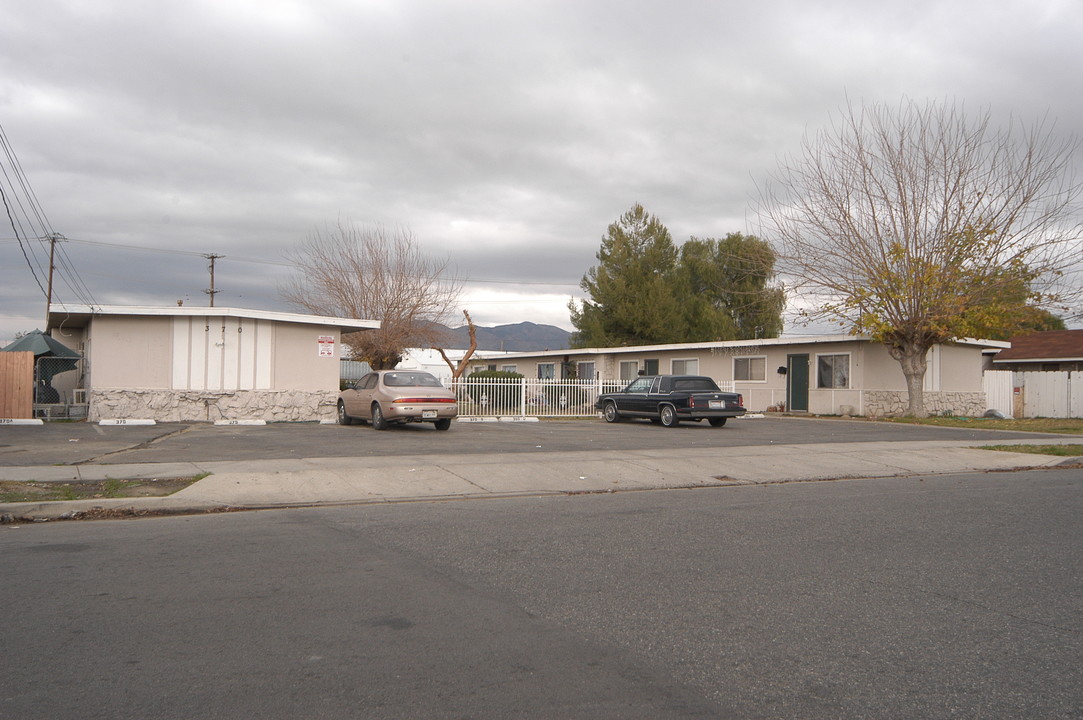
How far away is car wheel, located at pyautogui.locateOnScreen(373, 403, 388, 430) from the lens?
68.9 ft

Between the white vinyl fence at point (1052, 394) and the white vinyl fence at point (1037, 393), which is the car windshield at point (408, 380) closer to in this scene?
the white vinyl fence at point (1037, 393)

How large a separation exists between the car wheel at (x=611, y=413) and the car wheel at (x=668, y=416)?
7.80 ft

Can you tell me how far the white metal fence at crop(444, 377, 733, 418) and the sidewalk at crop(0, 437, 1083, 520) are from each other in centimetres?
1253

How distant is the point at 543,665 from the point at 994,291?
26.9 m

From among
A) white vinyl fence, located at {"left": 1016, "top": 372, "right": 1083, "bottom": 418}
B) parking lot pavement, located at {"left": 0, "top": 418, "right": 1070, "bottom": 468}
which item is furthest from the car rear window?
white vinyl fence, located at {"left": 1016, "top": 372, "right": 1083, "bottom": 418}

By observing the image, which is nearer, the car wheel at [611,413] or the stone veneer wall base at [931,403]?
the car wheel at [611,413]

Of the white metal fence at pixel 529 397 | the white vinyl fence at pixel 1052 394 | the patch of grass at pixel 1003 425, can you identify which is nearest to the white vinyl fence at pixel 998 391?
the white vinyl fence at pixel 1052 394

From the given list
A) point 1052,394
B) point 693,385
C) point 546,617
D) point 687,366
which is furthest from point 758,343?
point 546,617

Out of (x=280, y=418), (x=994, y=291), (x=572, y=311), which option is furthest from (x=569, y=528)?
(x=572, y=311)

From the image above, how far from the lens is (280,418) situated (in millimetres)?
23875

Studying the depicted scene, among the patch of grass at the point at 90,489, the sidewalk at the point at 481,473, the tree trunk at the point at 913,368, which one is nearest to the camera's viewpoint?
the patch of grass at the point at 90,489

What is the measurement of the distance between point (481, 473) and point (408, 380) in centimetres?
893

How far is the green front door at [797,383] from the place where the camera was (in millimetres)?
32312

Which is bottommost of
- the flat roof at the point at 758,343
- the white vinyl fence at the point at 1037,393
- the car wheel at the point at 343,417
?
the car wheel at the point at 343,417
